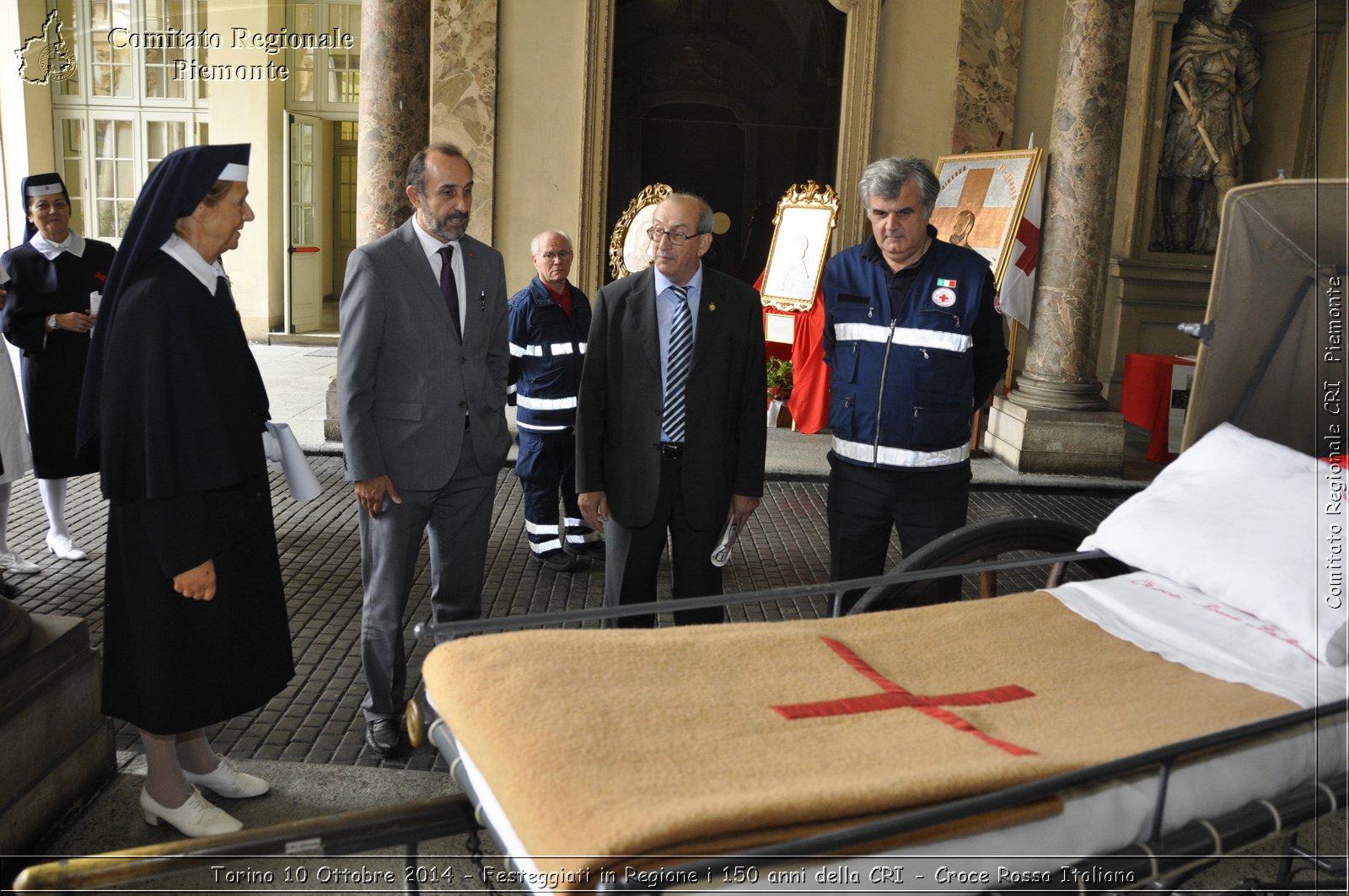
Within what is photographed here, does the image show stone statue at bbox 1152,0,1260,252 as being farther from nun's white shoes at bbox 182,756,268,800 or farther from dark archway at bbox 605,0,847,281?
nun's white shoes at bbox 182,756,268,800

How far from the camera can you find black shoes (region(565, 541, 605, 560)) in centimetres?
623

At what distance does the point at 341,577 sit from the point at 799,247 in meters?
5.10

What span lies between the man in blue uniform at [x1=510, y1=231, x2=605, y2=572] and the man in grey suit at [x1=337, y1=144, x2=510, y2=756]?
1.90m

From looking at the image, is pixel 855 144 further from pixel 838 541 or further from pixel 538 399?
pixel 838 541

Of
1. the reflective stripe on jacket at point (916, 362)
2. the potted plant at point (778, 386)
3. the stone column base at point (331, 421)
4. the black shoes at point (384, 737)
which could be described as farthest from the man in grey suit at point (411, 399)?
the potted plant at point (778, 386)

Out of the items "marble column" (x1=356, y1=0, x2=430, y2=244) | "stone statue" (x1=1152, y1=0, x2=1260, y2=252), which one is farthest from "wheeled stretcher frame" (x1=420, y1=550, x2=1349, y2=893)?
"stone statue" (x1=1152, y1=0, x2=1260, y2=252)

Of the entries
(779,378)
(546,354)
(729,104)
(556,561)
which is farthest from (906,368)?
(729,104)

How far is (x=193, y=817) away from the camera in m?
3.16

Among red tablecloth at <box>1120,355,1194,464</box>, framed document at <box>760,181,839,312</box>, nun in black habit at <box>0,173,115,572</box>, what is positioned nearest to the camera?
nun in black habit at <box>0,173,115,572</box>

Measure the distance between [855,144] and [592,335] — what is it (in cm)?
679

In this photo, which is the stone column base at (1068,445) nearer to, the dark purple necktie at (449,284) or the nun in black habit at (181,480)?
the dark purple necktie at (449,284)

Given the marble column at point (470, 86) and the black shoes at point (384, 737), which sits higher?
the marble column at point (470, 86)

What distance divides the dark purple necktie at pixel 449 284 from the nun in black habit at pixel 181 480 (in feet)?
2.49

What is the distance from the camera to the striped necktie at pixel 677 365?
155 inches
